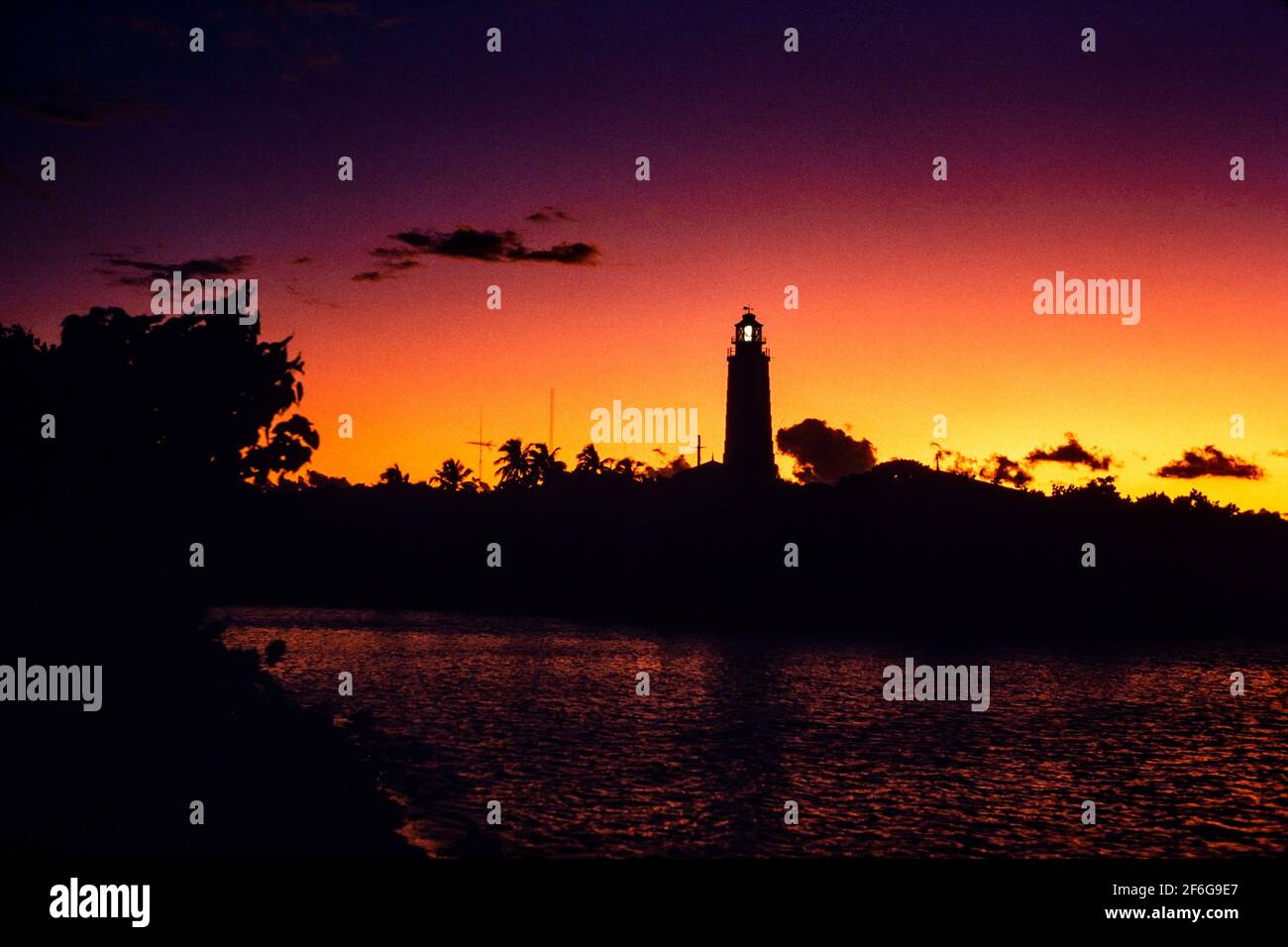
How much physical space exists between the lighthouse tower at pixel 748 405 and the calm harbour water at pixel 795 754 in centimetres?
2974

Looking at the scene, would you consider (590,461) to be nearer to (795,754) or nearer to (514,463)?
(514,463)

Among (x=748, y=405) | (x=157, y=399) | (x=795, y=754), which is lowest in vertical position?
(x=795, y=754)

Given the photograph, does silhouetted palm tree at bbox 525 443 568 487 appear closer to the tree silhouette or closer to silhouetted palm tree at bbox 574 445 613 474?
silhouetted palm tree at bbox 574 445 613 474

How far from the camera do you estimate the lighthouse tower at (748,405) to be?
9662cm

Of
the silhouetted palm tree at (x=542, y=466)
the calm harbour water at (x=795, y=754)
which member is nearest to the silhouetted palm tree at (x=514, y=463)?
the silhouetted palm tree at (x=542, y=466)

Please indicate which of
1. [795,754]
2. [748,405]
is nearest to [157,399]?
[795,754]

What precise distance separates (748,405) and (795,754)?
2427 inches

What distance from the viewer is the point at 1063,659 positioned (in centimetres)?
7762

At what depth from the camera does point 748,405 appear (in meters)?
97.5

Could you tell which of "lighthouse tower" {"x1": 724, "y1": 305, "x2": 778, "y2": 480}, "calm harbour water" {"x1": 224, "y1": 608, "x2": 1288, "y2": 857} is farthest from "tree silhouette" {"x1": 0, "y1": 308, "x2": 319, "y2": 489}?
"lighthouse tower" {"x1": 724, "y1": 305, "x2": 778, "y2": 480}
